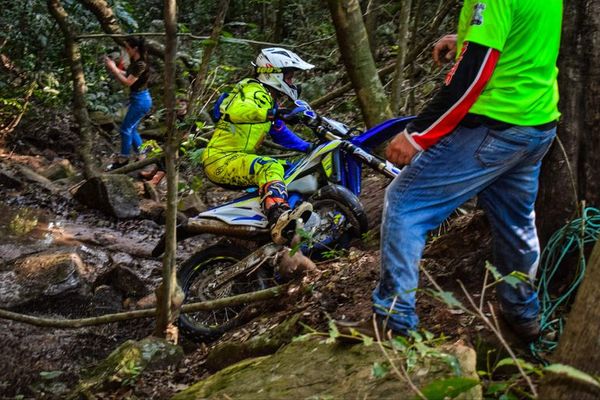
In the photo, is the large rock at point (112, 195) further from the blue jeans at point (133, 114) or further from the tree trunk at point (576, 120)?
the tree trunk at point (576, 120)

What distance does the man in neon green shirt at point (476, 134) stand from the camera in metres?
3.03

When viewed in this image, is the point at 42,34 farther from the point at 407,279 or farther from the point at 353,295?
the point at 407,279

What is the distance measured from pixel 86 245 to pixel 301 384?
5.58 m

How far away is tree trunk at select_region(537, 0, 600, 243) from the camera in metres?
3.70

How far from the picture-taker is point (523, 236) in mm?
3492

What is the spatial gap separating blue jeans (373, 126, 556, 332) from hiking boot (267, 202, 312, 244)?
95.7 inches

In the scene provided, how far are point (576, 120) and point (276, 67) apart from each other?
306 cm

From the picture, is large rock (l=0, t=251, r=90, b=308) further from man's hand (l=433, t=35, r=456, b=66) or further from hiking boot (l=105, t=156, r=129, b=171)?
hiking boot (l=105, t=156, r=129, b=171)

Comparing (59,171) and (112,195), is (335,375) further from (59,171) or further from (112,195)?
(59,171)

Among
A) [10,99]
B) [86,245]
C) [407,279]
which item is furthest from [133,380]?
[10,99]

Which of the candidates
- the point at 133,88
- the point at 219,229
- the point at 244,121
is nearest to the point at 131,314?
the point at 219,229

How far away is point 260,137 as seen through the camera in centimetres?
633

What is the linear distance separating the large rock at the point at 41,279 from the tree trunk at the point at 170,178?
78.4 inches

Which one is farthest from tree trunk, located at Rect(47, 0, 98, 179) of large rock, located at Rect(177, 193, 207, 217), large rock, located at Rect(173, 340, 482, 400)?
large rock, located at Rect(173, 340, 482, 400)
